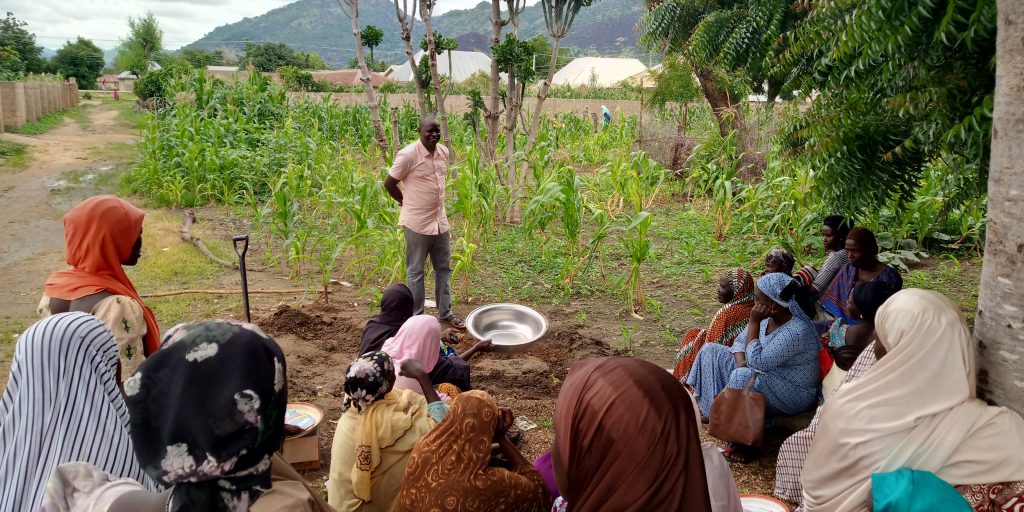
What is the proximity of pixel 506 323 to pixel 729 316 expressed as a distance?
74.4 inches

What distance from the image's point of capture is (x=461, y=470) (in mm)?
2131

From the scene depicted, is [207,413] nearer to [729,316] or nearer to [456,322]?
[729,316]

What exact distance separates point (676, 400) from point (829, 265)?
3309 mm

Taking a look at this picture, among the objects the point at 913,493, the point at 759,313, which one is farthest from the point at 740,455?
the point at 913,493

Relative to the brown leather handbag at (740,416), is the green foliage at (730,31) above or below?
above

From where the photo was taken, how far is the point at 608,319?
573 centimetres

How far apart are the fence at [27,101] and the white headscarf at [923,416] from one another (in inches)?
729

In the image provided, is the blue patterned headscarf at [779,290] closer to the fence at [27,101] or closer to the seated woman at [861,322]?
the seated woman at [861,322]

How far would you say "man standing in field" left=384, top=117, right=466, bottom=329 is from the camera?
5.35 m

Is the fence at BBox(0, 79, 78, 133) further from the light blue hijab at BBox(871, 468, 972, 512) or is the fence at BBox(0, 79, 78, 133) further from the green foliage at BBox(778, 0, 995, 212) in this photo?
the light blue hijab at BBox(871, 468, 972, 512)

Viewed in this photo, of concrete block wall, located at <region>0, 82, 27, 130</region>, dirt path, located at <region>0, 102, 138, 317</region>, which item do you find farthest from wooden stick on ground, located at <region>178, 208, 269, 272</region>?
concrete block wall, located at <region>0, 82, 27, 130</region>

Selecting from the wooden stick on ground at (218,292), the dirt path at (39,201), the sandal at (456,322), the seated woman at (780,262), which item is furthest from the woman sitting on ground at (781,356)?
the dirt path at (39,201)

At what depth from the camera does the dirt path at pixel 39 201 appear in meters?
6.70

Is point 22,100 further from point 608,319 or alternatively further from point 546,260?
point 608,319
